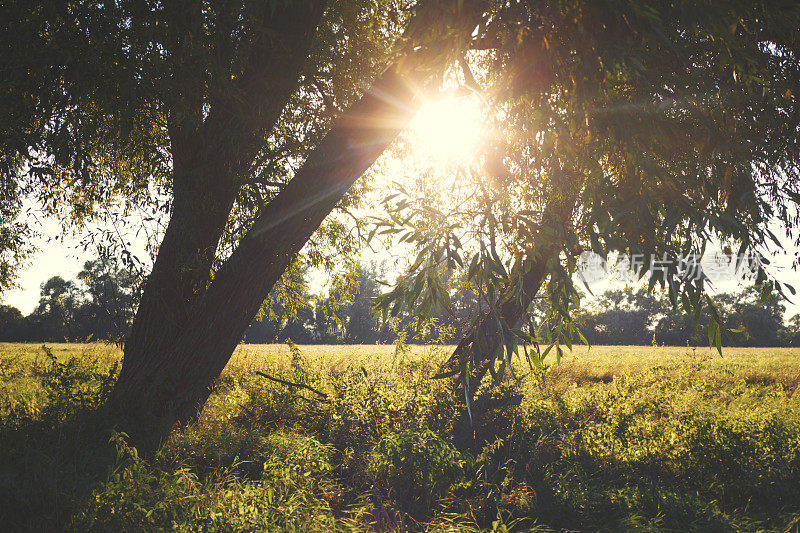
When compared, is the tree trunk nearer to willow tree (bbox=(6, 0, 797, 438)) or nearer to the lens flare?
willow tree (bbox=(6, 0, 797, 438))

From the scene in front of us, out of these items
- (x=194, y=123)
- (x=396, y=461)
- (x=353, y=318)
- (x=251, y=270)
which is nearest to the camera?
(x=194, y=123)

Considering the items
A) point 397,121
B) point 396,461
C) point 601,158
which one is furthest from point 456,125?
point 396,461

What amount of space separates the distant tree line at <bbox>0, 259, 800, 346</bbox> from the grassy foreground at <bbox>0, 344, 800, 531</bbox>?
3.28ft

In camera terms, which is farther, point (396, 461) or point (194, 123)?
point (396, 461)

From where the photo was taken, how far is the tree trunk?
4.70m

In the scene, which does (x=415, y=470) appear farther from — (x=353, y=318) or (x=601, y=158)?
(x=353, y=318)

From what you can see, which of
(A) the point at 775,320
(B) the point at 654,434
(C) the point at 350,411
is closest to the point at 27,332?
(C) the point at 350,411

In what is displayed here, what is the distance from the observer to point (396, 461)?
4.85m

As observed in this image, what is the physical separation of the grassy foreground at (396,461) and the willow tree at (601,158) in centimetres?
169

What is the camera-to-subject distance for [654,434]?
6078 mm

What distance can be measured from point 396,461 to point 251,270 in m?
2.70

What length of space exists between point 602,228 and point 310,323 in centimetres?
7321

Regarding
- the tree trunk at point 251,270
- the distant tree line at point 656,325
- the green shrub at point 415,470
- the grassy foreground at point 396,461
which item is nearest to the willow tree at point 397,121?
the tree trunk at point 251,270

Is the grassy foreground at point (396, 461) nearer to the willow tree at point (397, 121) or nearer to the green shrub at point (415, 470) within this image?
the green shrub at point (415, 470)
